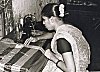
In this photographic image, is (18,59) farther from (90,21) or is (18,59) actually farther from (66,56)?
(90,21)

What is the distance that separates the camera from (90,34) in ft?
13.8

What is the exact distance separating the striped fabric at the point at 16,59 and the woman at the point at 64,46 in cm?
17

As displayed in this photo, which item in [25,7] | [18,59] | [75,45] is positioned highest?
[25,7]

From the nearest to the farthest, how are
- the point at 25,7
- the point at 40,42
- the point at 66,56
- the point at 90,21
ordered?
the point at 66,56 → the point at 40,42 → the point at 25,7 → the point at 90,21

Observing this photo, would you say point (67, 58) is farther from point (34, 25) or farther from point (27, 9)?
point (27, 9)

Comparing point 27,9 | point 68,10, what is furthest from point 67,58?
point 68,10

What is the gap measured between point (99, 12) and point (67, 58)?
7.90ft

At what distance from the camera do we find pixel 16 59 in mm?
1956

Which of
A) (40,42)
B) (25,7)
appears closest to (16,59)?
(40,42)

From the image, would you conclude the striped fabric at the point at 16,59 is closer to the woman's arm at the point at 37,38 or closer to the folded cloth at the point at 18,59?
the folded cloth at the point at 18,59

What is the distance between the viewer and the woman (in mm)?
1847

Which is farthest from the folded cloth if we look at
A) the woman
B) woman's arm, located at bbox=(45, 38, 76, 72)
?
woman's arm, located at bbox=(45, 38, 76, 72)

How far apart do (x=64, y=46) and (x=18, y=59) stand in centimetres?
40

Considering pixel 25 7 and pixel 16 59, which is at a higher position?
pixel 25 7
